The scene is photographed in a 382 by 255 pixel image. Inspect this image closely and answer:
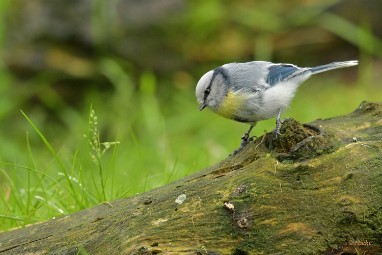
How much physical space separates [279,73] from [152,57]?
3.98 meters

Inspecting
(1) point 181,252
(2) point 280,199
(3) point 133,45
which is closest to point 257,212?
(2) point 280,199

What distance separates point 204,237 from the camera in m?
2.70

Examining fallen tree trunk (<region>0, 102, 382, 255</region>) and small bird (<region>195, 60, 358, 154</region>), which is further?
small bird (<region>195, 60, 358, 154</region>)

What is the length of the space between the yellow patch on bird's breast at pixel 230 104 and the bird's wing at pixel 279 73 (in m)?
0.20

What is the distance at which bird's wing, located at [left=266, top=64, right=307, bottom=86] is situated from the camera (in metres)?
3.90

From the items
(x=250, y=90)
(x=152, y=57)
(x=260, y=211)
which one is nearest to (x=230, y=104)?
(x=250, y=90)

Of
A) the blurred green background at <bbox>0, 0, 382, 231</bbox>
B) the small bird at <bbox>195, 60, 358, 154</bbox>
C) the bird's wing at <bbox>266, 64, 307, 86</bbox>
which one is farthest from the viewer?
the blurred green background at <bbox>0, 0, 382, 231</bbox>

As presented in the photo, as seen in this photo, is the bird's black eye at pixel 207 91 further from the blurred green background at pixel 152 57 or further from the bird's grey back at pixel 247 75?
the blurred green background at pixel 152 57

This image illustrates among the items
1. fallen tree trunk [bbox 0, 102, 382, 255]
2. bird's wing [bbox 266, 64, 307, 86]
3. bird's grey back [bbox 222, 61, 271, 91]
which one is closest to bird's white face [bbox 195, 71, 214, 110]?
bird's grey back [bbox 222, 61, 271, 91]

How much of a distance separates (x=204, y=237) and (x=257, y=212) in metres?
0.22

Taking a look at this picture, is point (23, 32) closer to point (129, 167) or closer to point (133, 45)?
point (133, 45)

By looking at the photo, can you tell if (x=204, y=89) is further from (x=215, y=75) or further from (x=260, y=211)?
(x=260, y=211)

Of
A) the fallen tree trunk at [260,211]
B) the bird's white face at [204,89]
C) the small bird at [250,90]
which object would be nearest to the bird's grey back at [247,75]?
the small bird at [250,90]

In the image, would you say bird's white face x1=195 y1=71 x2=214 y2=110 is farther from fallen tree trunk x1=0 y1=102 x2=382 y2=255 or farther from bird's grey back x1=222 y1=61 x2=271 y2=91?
fallen tree trunk x1=0 y1=102 x2=382 y2=255
